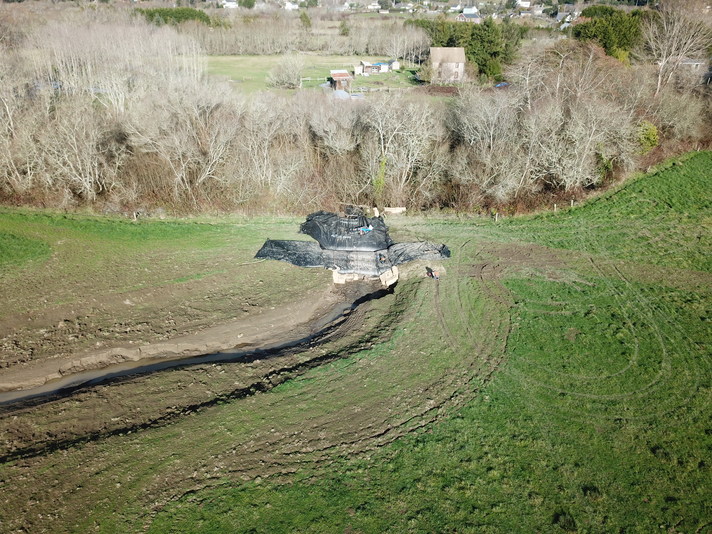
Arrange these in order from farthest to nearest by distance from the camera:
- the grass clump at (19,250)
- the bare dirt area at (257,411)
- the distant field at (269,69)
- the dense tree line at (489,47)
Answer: the dense tree line at (489,47) < the distant field at (269,69) < the grass clump at (19,250) < the bare dirt area at (257,411)

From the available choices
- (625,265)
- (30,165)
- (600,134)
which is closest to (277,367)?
(625,265)

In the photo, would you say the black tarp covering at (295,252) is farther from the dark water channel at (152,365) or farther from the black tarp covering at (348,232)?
the dark water channel at (152,365)

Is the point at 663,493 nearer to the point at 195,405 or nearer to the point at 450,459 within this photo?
the point at 450,459

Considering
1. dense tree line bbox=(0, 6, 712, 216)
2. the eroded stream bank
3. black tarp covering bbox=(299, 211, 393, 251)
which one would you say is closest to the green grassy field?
the eroded stream bank

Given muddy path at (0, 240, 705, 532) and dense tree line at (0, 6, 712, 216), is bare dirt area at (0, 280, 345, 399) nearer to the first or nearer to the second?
muddy path at (0, 240, 705, 532)

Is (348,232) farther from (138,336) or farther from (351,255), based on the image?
(138,336)

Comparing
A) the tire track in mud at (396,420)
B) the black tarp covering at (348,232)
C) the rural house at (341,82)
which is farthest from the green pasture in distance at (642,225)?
the rural house at (341,82)
